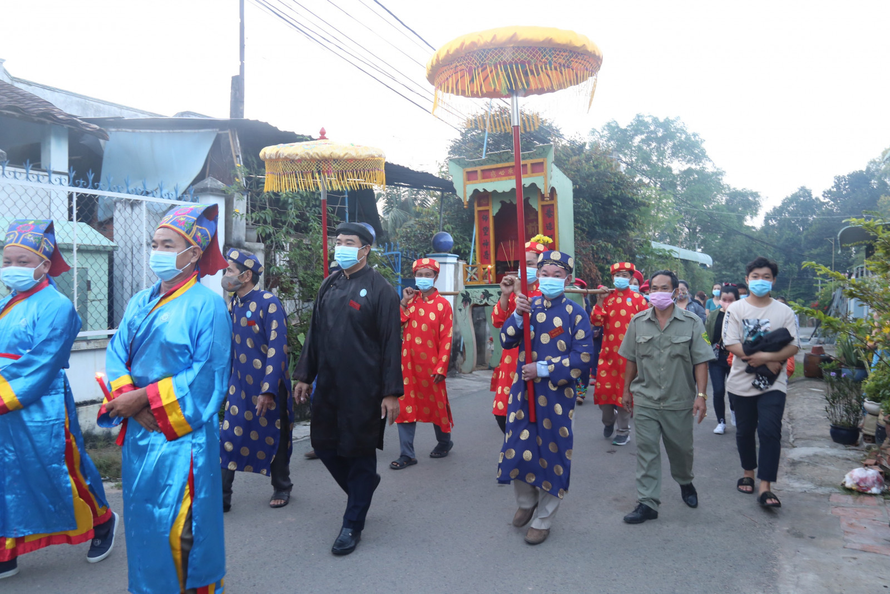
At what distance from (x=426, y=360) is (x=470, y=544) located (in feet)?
7.36

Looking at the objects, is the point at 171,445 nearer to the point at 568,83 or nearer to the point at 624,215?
the point at 568,83

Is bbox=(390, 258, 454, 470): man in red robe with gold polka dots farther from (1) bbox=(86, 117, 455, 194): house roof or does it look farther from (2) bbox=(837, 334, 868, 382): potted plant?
(2) bbox=(837, 334, 868, 382): potted plant

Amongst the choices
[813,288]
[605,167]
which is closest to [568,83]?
[605,167]

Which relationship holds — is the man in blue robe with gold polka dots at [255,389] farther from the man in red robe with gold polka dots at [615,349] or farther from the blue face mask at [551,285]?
the man in red robe with gold polka dots at [615,349]

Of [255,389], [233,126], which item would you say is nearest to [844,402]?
[255,389]

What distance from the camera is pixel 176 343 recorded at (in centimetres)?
262

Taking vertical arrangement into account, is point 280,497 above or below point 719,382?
below

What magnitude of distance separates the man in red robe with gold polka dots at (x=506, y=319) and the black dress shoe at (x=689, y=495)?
142 centimetres

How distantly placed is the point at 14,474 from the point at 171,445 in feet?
4.54

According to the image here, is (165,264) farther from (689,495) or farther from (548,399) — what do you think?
(689,495)

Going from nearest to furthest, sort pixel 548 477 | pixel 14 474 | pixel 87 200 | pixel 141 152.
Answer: pixel 14 474
pixel 548 477
pixel 87 200
pixel 141 152

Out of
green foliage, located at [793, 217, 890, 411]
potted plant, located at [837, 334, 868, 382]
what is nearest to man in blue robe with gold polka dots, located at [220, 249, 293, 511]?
green foliage, located at [793, 217, 890, 411]

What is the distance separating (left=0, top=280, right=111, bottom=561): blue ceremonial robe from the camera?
10.6ft

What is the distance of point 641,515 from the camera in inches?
162
